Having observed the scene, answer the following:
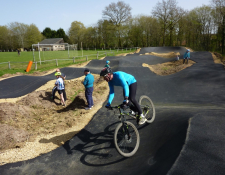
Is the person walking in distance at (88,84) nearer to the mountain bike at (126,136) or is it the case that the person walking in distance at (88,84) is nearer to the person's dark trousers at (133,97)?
the person's dark trousers at (133,97)

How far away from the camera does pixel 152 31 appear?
6188cm

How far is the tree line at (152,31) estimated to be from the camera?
52.0m

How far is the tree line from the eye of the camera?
52000 millimetres

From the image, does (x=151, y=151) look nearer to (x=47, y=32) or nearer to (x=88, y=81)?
(x=88, y=81)

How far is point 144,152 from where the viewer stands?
4520 mm

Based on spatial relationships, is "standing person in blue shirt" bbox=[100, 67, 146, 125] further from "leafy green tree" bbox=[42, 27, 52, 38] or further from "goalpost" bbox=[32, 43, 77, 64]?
"leafy green tree" bbox=[42, 27, 52, 38]

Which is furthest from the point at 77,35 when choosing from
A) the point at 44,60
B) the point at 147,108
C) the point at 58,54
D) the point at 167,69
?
the point at 147,108

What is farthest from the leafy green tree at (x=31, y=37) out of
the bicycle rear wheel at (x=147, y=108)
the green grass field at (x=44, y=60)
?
the bicycle rear wheel at (x=147, y=108)

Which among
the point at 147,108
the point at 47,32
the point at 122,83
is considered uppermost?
the point at 47,32

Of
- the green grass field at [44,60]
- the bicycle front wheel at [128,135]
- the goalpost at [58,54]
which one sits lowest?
the bicycle front wheel at [128,135]

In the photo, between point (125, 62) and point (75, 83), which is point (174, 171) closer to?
point (75, 83)

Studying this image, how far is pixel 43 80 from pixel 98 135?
9085 mm

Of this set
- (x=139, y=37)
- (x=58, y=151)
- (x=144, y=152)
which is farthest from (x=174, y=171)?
(x=139, y=37)

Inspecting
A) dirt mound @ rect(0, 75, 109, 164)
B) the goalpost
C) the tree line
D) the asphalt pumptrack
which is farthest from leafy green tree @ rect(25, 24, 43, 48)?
the asphalt pumptrack
